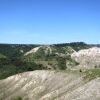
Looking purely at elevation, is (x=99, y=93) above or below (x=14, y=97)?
above

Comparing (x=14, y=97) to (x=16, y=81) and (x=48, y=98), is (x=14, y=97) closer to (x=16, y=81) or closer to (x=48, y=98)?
(x=16, y=81)

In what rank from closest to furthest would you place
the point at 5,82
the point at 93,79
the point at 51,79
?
the point at 93,79
the point at 51,79
the point at 5,82

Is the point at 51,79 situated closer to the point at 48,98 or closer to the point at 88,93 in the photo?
the point at 48,98

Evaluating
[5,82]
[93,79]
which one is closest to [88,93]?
[93,79]

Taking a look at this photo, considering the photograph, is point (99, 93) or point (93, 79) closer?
point (99, 93)

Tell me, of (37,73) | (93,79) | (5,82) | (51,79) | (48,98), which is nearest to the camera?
(93,79)

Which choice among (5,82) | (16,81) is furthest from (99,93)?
(5,82)
